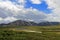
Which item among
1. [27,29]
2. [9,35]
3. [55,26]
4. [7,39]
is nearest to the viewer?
[7,39]

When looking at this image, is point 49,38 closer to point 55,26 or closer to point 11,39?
point 11,39

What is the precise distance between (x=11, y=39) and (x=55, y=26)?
456 inches

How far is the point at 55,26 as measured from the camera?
28.7 meters

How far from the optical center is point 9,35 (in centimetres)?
2103

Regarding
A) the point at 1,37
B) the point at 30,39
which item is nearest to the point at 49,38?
the point at 30,39

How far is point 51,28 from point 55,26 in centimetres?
139

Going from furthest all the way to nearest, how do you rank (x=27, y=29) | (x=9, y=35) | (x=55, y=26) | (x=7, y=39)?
(x=55, y=26), (x=27, y=29), (x=9, y=35), (x=7, y=39)

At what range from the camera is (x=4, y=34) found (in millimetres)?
21375

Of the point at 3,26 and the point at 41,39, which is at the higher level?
the point at 3,26

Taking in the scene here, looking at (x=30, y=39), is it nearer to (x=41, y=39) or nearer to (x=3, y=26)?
(x=41, y=39)

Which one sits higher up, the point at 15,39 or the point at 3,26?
the point at 3,26

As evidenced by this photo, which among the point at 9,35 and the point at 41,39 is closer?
the point at 41,39

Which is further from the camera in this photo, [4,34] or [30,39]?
[4,34]

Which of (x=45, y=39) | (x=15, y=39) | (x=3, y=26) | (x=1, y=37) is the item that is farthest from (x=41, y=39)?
(x=3, y=26)
